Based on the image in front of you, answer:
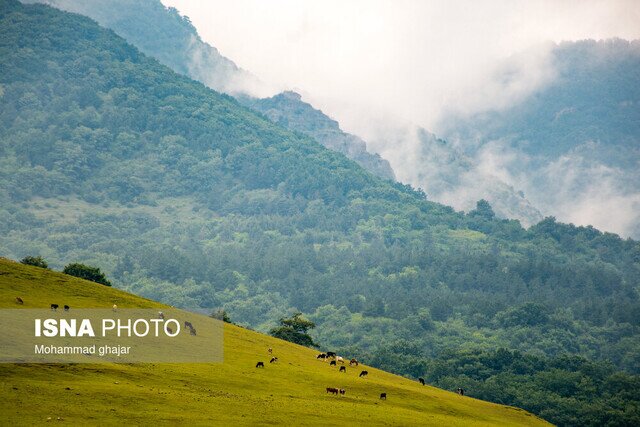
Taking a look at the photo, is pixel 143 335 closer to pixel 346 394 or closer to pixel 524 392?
pixel 346 394

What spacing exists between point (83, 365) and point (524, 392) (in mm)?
97173

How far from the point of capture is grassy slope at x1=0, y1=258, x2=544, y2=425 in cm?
5950

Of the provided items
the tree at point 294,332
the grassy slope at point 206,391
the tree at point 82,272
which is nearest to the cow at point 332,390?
the grassy slope at point 206,391

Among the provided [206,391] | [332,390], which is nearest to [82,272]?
[332,390]

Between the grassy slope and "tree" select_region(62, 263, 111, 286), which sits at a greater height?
"tree" select_region(62, 263, 111, 286)

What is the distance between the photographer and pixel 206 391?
69250 millimetres

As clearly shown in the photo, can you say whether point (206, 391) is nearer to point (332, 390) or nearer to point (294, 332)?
point (332, 390)

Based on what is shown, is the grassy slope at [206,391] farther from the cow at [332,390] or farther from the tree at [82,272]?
the tree at [82,272]

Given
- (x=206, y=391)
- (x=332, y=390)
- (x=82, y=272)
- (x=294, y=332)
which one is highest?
(x=82, y=272)

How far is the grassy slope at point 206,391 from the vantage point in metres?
59.5

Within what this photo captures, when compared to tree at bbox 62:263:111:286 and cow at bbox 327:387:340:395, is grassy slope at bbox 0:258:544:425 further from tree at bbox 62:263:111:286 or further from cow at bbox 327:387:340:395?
tree at bbox 62:263:111:286

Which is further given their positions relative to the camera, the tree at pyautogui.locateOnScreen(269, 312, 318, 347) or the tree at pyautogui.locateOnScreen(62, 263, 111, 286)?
the tree at pyautogui.locateOnScreen(269, 312, 318, 347)

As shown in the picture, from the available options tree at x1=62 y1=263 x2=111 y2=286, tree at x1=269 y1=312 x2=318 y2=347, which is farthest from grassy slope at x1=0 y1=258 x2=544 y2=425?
tree at x1=269 y1=312 x2=318 y2=347

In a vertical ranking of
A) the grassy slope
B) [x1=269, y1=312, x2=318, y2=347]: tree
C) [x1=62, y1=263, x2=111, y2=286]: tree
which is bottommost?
the grassy slope
